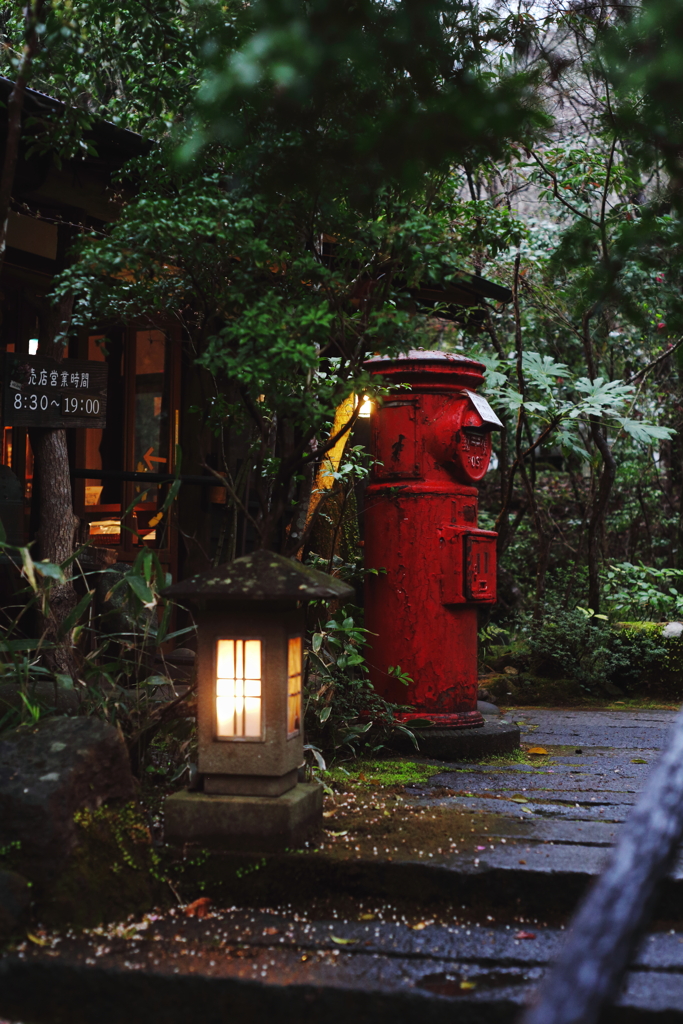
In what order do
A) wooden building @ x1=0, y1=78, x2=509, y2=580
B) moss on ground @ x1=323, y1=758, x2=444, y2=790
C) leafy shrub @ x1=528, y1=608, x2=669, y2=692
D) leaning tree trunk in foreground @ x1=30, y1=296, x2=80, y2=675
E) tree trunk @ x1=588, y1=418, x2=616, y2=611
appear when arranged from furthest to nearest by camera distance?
tree trunk @ x1=588, y1=418, x2=616, y2=611
leafy shrub @ x1=528, y1=608, x2=669, y2=692
leaning tree trunk in foreground @ x1=30, y1=296, x2=80, y2=675
wooden building @ x1=0, y1=78, x2=509, y2=580
moss on ground @ x1=323, y1=758, x2=444, y2=790

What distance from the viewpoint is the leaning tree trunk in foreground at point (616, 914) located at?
189cm

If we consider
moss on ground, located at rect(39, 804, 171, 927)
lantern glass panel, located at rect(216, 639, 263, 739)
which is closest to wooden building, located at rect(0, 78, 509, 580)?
lantern glass panel, located at rect(216, 639, 263, 739)

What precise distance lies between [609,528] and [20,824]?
36.9 ft

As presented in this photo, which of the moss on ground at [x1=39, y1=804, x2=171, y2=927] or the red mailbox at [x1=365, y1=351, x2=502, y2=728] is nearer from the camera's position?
the moss on ground at [x1=39, y1=804, x2=171, y2=927]

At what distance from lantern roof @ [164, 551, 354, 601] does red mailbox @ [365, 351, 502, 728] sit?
6.53 ft

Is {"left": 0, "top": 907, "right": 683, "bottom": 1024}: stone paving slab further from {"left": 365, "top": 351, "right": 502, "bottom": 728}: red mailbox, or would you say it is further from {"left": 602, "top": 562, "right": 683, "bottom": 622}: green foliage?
{"left": 602, "top": 562, "right": 683, "bottom": 622}: green foliage

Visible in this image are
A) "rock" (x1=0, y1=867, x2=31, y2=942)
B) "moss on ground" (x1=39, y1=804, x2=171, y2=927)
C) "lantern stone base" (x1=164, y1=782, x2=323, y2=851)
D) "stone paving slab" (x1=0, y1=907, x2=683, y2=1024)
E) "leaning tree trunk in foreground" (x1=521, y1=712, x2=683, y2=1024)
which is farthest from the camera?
"lantern stone base" (x1=164, y1=782, x2=323, y2=851)

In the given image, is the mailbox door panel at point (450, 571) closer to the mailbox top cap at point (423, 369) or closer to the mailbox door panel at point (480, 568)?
the mailbox door panel at point (480, 568)

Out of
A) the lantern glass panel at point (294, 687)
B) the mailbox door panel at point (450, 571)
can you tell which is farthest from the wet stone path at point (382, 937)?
the mailbox door panel at point (450, 571)

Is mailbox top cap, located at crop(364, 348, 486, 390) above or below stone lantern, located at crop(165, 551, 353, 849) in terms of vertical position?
above

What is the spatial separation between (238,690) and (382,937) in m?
1.18

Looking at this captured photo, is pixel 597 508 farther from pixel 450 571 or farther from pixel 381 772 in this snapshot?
pixel 381 772

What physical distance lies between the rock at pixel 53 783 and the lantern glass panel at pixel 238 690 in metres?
0.45

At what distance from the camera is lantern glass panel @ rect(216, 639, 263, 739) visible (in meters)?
3.94
